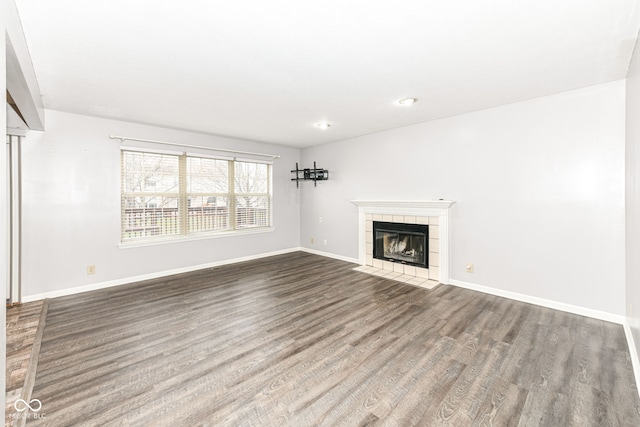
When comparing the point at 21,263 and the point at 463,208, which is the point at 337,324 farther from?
the point at 21,263

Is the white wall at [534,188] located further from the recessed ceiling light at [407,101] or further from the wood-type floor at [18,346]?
the wood-type floor at [18,346]

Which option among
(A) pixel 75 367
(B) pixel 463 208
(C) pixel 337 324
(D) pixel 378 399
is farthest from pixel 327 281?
(A) pixel 75 367

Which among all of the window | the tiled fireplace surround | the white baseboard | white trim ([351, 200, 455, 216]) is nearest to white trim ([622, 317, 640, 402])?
the white baseboard

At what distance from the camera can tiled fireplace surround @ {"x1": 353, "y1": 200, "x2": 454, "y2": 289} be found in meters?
4.17

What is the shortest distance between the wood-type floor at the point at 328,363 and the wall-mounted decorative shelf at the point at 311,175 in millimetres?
2943

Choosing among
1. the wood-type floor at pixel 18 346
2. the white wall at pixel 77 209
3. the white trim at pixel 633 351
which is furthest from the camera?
the white wall at pixel 77 209

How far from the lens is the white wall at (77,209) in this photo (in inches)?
141

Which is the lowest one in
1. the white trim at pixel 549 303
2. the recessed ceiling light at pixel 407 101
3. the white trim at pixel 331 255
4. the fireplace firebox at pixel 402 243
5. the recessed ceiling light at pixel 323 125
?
the white trim at pixel 549 303

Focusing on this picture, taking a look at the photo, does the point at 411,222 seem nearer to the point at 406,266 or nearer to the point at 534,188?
the point at 406,266

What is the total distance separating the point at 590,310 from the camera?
9.95ft

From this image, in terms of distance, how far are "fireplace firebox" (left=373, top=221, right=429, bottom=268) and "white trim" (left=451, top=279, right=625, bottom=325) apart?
678mm

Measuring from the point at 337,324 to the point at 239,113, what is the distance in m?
2.96

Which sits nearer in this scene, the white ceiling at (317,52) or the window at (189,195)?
the white ceiling at (317,52)

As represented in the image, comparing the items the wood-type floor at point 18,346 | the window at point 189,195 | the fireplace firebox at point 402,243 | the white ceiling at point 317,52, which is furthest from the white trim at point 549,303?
the wood-type floor at point 18,346
